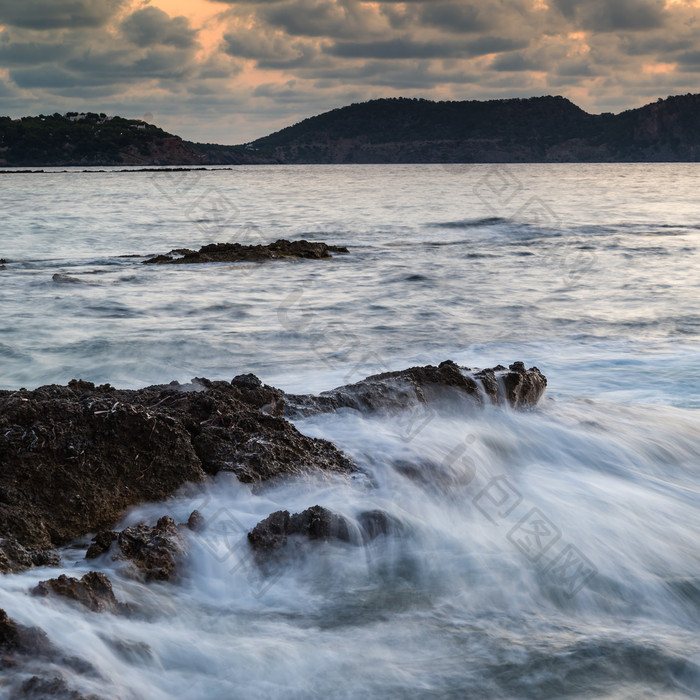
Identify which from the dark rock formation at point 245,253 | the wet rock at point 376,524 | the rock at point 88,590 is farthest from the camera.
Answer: the dark rock formation at point 245,253

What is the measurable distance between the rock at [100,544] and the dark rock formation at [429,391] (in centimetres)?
201

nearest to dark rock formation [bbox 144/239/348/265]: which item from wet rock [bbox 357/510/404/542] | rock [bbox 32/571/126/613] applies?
wet rock [bbox 357/510/404/542]

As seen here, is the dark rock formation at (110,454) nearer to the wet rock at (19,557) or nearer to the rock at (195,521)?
the wet rock at (19,557)

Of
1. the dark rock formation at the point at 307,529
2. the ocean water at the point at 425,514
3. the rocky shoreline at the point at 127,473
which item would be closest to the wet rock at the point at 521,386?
the ocean water at the point at 425,514

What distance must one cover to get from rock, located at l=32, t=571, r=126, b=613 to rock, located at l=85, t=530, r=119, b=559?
307 mm

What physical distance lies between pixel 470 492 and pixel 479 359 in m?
4.36

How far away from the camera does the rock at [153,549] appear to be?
3.51 m

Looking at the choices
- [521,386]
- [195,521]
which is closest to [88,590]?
[195,521]

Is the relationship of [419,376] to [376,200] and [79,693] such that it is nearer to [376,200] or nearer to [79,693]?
[79,693]

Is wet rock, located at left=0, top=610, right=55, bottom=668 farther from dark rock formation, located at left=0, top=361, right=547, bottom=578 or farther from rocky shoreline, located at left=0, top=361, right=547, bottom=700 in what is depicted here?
dark rock formation, located at left=0, top=361, right=547, bottom=578

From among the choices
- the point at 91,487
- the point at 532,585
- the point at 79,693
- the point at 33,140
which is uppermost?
the point at 33,140

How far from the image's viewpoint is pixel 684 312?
12250 mm

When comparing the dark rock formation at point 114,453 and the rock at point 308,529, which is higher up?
the dark rock formation at point 114,453

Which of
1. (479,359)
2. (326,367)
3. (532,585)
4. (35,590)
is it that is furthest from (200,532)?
(479,359)
